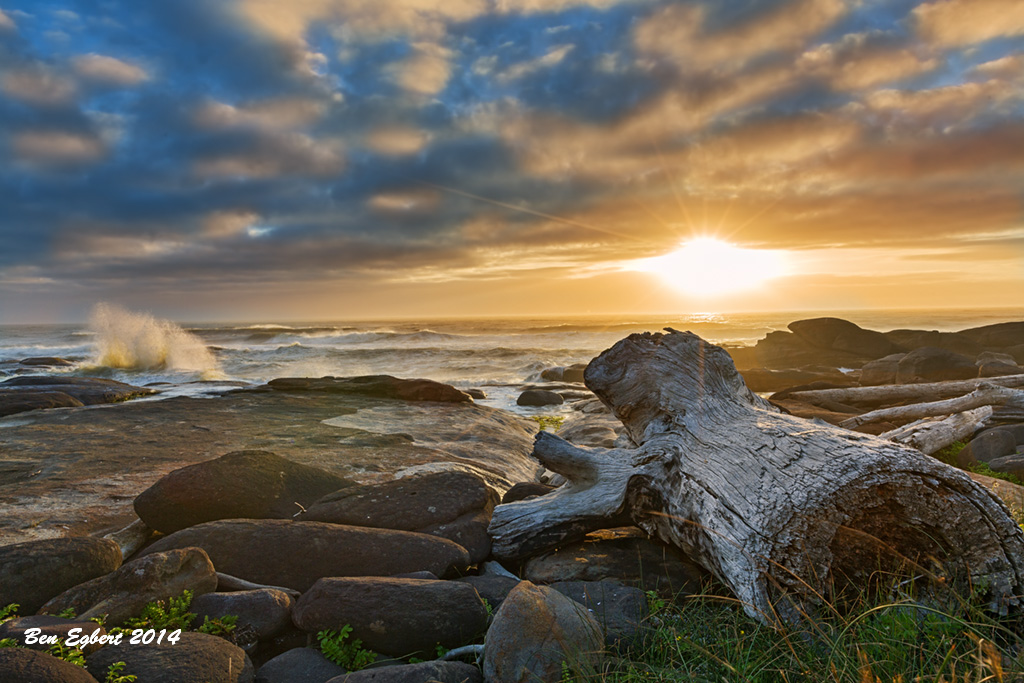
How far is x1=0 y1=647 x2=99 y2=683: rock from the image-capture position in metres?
2.02

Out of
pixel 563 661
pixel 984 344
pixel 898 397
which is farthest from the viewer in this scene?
pixel 984 344

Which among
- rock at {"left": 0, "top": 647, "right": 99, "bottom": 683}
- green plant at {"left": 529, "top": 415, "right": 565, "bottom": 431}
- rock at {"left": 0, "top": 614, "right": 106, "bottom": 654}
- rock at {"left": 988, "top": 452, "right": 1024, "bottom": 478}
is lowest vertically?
green plant at {"left": 529, "top": 415, "right": 565, "bottom": 431}

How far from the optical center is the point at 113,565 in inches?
133

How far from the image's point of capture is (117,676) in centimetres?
229

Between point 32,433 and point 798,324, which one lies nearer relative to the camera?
point 32,433

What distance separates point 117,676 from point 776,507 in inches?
127

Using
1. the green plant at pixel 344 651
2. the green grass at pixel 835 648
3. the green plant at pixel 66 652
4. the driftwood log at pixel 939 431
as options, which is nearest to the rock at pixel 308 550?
the green plant at pixel 344 651

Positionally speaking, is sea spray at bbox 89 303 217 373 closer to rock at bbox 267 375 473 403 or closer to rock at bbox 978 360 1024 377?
rock at bbox 267 375 473 403

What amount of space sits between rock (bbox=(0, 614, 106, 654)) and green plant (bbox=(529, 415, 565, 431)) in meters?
9.08

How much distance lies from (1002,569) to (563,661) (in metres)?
2.26

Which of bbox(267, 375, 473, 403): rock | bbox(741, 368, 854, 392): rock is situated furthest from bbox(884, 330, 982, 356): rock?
bbox(267, 375, 473, 403): rock

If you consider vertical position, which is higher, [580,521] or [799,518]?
[799,518]

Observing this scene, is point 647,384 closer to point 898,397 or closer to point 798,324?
point 898,397

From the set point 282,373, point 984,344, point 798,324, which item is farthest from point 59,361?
point 984,344
